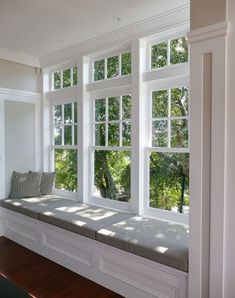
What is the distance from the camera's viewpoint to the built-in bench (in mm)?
2033

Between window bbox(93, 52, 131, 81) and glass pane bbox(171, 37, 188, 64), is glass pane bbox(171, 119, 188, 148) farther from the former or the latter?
window bbox(93, 52, 131, 81)

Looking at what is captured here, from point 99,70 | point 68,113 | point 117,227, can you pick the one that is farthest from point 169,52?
point 117,227

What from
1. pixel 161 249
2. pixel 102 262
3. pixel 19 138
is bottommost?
pixel 102 262

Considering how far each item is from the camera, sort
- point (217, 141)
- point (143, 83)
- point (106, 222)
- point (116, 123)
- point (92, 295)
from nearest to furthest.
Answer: point (217, 141) < point (92, 295) < point (106, 222) < point (143, 83) < point (116, 123)

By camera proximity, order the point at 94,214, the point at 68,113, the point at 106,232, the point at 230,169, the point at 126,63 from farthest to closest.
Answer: the point at 68,113 < the point at 126,63 < the point at 94,214 < the point at 106,232 < the point at 230,169

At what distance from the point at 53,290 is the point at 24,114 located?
105 inches

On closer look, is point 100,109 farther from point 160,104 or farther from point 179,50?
point 179,50

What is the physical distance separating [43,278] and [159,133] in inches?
78.0

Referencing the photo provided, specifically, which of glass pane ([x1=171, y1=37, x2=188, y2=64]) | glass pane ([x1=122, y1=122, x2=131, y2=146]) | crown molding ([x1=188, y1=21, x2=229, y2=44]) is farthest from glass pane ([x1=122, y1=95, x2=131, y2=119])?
crown molding ([x1=188, y1=21, x2=229, y2=44])

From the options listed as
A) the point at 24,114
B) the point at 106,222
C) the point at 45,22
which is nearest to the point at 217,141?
the point at 106,222

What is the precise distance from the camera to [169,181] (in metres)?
2.96

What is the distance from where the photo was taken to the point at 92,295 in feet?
7.82

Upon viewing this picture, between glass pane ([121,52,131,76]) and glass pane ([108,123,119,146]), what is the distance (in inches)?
26.6

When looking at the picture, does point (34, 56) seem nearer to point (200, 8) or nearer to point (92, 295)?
point (200, 8)
